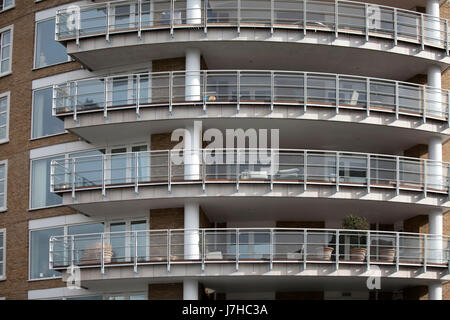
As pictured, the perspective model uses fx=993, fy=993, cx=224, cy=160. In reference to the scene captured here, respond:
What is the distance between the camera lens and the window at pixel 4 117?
3972cm

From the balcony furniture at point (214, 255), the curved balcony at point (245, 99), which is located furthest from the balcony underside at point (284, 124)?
the balcony furniture at point (214, 255)

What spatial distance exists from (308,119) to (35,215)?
11323 millimetres

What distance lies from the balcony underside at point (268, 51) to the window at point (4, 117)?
496 cm

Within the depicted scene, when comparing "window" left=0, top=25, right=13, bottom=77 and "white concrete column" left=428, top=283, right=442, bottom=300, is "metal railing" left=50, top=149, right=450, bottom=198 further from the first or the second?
"window" left=0, top=25, right=13, bottom=77

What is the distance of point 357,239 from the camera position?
109 ft

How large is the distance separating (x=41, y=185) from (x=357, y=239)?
496 inches

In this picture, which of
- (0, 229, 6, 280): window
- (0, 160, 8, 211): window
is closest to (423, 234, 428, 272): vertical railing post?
(0, 229, 6, 280): window

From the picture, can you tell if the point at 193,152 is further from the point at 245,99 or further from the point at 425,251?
the point at 425,251

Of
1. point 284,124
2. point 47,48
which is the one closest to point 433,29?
point 284,124

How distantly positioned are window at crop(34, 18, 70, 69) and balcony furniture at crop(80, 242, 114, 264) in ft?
27.7

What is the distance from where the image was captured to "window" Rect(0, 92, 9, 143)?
39.7 m

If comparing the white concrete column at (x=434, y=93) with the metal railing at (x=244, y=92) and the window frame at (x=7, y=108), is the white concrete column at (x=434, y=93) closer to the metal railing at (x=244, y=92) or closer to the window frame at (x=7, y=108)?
the metal railing at (x=244, y=92)
